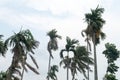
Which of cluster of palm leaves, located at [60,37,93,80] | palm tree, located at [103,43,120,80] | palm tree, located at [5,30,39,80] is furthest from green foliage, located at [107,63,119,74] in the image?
palm tree, located at [5,30,39,80]

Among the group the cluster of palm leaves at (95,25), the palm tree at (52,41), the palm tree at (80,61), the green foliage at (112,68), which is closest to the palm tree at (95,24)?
the cluster of palm leaves at (95,25)

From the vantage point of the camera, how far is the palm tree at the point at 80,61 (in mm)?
75750

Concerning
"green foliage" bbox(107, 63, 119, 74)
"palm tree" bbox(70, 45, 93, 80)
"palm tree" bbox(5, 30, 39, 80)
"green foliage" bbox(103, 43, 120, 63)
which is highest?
"green foliage" bbox(103, 43, 120, 63)

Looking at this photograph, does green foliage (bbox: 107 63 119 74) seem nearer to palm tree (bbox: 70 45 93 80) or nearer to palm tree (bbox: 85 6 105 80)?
palm tree (bbox: 70 45 93 80)

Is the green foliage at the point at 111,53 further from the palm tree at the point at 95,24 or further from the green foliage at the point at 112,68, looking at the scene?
the palm tree at the point at 95,24

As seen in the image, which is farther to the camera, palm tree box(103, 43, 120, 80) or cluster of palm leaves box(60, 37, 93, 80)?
palm tree box(103, 43, 120, 80)

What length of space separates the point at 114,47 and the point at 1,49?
4211 centimetres

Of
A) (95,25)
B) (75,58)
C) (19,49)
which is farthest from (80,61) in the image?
(19,49)

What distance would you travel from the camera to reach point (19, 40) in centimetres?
4069

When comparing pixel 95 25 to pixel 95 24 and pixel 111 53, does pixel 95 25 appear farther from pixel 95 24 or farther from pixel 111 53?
pixel 111 53

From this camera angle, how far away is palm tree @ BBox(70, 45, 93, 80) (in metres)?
75.8

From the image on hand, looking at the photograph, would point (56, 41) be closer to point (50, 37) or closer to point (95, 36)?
point (50, 37)

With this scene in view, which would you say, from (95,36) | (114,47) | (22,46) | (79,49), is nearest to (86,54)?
(79,49)

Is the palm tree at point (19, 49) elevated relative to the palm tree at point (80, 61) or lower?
lower
